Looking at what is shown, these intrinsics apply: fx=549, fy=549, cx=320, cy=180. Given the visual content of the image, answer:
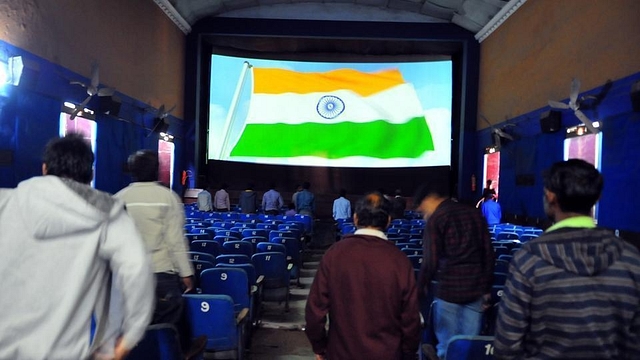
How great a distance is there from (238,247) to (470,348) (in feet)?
12.4

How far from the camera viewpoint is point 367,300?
2.19 meters

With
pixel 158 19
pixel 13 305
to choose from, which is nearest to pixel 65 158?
pixel 13 305

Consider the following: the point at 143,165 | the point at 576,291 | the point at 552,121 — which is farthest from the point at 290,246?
the point at 552,121

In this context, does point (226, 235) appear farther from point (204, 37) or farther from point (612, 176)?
point (204, 37)

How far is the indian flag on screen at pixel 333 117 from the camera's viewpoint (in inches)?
679

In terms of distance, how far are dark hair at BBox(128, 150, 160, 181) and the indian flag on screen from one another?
14.4 meters

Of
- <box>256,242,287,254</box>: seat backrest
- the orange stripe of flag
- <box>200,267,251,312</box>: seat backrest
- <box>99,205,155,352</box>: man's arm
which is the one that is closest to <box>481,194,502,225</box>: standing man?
<box>256,242,287,254</box>: seat backrest

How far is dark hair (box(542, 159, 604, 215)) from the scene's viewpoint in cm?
164

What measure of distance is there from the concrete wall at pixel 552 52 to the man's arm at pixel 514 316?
811 cm

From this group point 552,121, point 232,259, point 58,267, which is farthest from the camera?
point 552,121

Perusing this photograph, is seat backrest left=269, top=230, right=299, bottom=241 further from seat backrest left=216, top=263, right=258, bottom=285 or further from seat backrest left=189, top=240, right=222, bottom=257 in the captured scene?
seat backrest left=216, top=263, right=258, bottom=285

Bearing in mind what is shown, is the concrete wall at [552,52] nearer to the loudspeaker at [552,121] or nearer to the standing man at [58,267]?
the loudspeaker at [552,121]

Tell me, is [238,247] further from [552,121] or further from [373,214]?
[552,121]

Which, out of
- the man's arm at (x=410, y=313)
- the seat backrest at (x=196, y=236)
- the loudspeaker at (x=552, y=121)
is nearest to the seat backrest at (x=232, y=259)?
the seat backrest at (x=196, y=236)
